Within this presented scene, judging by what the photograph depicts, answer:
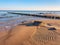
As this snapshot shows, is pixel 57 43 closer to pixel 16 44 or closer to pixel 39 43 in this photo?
pixel 39 43

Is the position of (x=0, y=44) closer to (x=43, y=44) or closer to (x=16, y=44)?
(x=16, y=44)

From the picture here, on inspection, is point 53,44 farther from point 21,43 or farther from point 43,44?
point 21,43

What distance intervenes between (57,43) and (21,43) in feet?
7.62

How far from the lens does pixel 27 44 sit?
701 centimetres

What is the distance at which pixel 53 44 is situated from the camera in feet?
23.0

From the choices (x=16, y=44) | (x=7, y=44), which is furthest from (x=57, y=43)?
(x=7, y=44)

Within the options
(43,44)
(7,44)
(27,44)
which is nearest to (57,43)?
(43,44)

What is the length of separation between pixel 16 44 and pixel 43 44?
1707mm

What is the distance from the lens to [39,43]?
283 inches

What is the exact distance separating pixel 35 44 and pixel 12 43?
153 centimetres

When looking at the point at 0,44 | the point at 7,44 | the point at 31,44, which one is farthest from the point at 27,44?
the point at 0,44

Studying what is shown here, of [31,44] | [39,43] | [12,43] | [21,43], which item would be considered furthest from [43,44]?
[12,43]

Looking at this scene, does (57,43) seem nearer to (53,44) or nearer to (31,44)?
(53,44)

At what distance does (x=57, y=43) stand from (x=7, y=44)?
10.5ft
